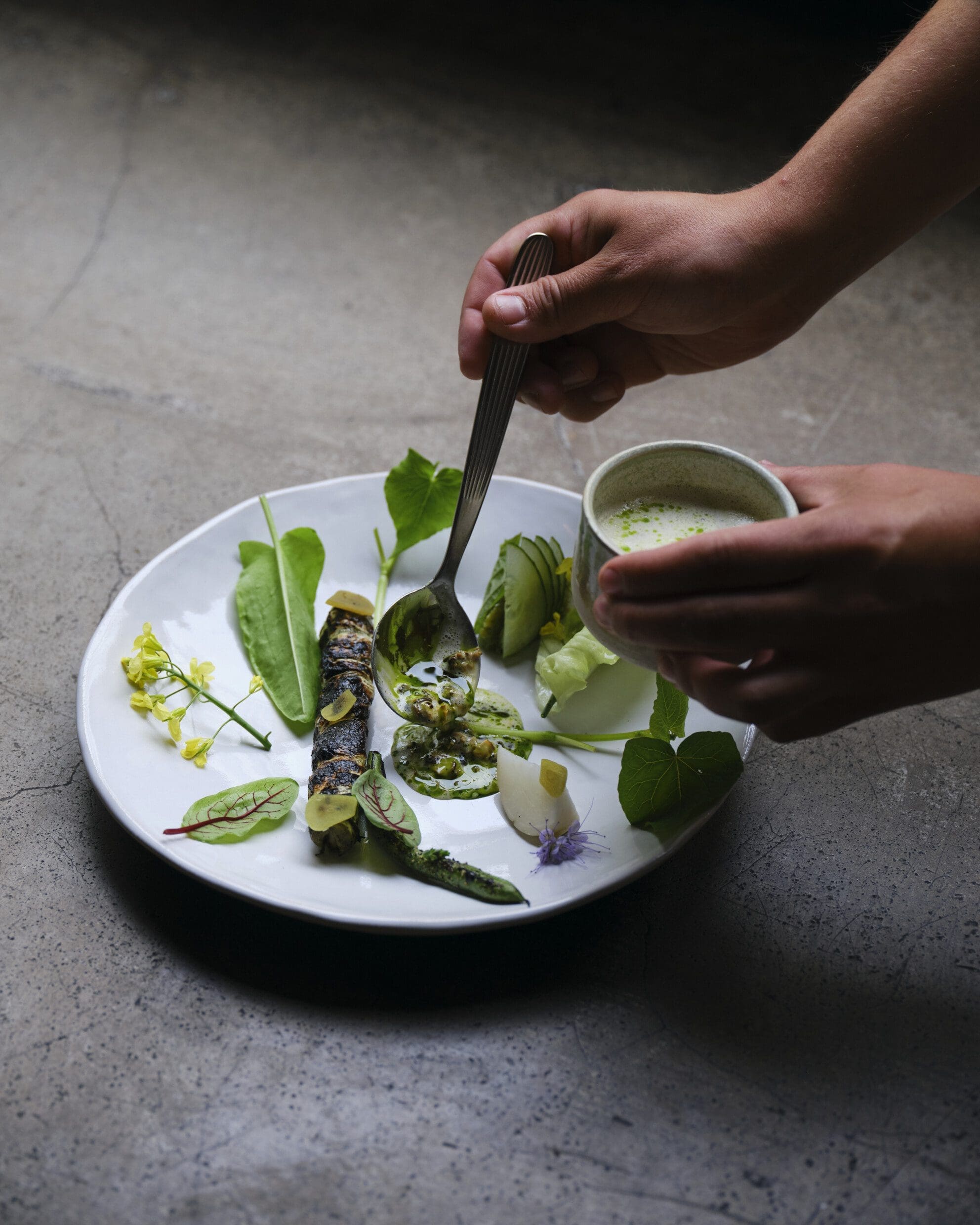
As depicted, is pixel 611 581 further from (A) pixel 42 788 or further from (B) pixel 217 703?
(A) pixel 42 788

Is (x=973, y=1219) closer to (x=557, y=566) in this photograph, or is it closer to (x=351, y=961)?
(x=351, y=961)

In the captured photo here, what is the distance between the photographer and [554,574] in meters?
1.34

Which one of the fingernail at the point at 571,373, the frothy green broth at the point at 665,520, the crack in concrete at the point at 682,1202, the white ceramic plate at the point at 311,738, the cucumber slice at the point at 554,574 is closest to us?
the crack in concrete at the point at 682,1202

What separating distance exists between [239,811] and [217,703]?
15 cm

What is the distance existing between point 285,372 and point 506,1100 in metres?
1.37

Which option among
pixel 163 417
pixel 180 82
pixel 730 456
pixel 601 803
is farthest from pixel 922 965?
pixel 180 82

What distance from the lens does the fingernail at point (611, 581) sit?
0.97 metres

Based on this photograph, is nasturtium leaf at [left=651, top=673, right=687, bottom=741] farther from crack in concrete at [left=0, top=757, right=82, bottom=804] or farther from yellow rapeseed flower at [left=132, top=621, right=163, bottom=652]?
crack in concrete at [left=0, top=757, right=82, bottom=804]

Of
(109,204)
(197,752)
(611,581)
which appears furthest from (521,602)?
(109,204)

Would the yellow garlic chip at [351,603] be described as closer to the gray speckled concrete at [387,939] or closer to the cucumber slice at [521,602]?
the cucumber slice at [521,602]

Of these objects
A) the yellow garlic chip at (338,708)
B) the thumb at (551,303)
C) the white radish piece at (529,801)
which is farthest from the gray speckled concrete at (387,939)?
the thumb at (551,303)

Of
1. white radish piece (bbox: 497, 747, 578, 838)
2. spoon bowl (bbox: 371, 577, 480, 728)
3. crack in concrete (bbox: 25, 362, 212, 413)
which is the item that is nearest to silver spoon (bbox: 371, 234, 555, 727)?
spoon bowl (bbox: 371, 577, 480, 728)

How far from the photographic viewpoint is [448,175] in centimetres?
244

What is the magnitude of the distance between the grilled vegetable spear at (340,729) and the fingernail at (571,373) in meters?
0.44
